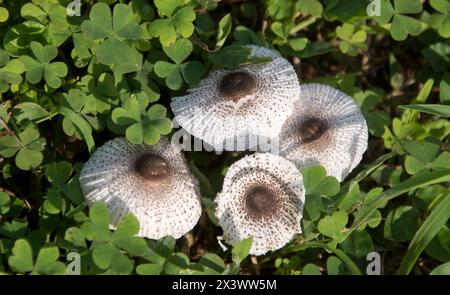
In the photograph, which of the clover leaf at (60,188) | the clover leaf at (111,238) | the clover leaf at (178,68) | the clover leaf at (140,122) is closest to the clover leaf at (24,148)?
the clover leaf at (60,188)

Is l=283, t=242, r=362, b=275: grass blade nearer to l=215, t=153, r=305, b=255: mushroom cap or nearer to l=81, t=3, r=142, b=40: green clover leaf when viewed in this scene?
l=215, t=153, r=305, b=255: mushroom cap

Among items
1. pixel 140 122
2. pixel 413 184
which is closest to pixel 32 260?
pixel 140 122

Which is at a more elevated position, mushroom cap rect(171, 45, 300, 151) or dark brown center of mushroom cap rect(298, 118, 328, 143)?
mushroom cap rect(171, 45, 300, 151)

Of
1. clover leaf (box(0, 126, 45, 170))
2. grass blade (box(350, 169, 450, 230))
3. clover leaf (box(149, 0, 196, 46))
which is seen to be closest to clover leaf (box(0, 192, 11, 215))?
clover leaf (box(0, 126, 45, 170))

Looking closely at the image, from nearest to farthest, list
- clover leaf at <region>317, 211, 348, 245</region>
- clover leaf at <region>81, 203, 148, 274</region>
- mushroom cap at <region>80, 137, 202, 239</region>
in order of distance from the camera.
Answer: clover leaf at <region>81, 203, 148, 274</region> < mushroom cap at <region>80, 137, 202, 239</region> < clover leaf at <region>317, 211, 348, 245</region>

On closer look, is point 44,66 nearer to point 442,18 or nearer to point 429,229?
point 429,229
